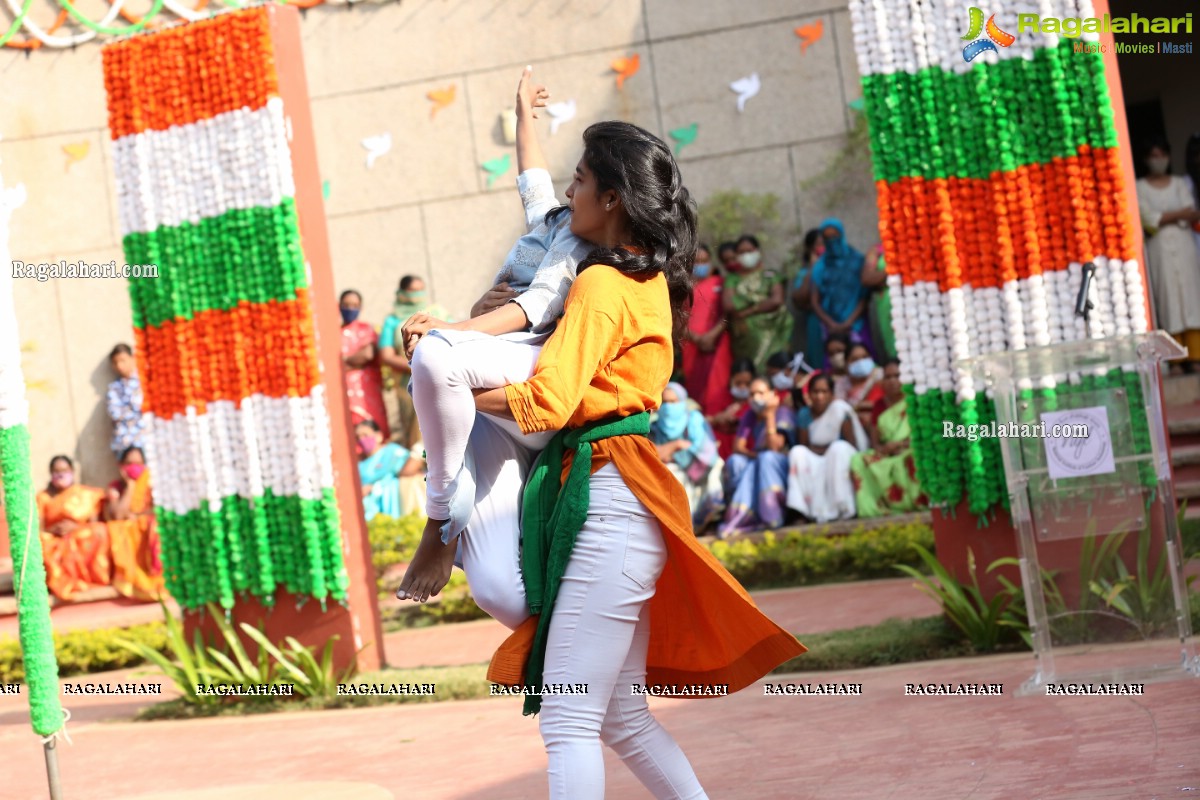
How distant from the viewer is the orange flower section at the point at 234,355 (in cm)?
641

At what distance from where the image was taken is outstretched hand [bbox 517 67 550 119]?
3062 mm

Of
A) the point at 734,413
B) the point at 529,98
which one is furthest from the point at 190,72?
the point at 734,413

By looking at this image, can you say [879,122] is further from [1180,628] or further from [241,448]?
[241,448]

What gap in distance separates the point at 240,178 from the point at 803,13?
6.44 meters

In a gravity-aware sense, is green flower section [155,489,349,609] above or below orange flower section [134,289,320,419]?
below

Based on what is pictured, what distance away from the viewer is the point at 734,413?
32.6 ft

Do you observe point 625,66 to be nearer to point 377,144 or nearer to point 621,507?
point 377,144

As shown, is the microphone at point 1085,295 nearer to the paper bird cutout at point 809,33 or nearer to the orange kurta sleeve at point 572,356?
the orange kurta sleeve at point 572,356

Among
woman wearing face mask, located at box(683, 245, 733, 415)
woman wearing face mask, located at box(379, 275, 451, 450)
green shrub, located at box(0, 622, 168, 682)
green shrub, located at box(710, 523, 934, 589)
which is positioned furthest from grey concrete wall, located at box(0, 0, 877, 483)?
green shrub, located at box(0, 622, 168, 682)

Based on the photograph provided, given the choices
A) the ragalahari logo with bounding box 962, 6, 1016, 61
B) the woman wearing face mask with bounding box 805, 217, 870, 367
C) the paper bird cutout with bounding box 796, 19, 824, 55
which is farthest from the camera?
the paper bird cutout with bounding box 796, 19, 824, 55

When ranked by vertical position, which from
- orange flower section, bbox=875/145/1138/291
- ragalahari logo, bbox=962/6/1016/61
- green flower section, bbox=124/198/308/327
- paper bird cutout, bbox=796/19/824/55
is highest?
paper bird cutout, bbox=796/19/824/55

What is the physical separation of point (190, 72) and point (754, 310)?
524 centimetres

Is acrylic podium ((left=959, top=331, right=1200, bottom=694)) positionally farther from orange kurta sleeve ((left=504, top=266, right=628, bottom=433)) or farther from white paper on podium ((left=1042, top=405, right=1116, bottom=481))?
orange kurta sleeve ((left=504, top=266, right=628, bottom=433))

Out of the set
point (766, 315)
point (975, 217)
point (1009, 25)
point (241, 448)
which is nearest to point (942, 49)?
point (1009, 25)
